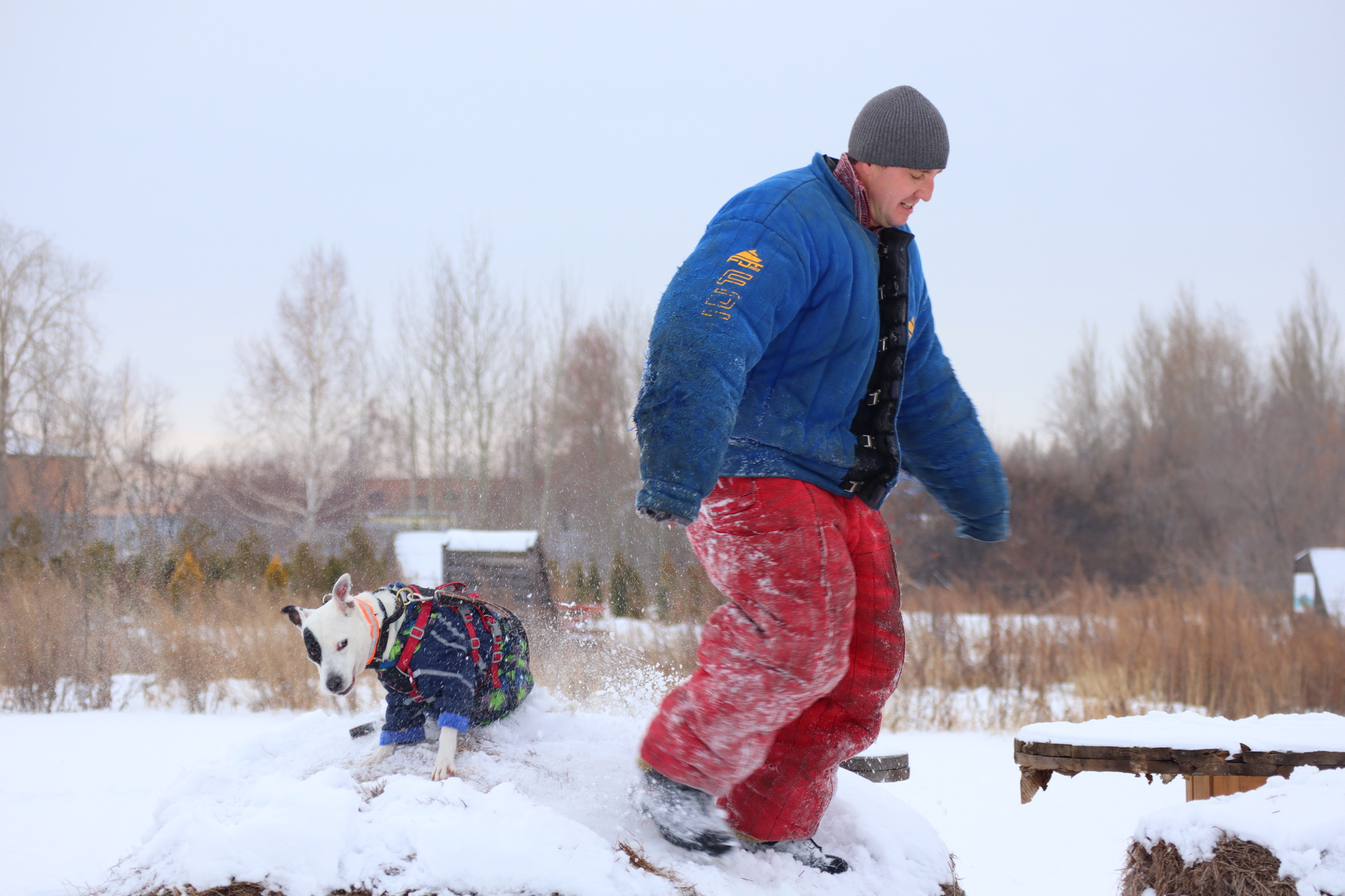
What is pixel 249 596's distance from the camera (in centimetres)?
831

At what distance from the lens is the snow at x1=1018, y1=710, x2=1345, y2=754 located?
2.65m

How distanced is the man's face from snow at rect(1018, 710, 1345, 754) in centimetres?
163

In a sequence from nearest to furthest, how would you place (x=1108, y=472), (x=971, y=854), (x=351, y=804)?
(x=351, y=804) → (x=971, y=854) → (x=1108, y=472)

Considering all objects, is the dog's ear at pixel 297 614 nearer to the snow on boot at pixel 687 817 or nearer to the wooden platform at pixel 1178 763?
the snow on boot at pixel 687 817

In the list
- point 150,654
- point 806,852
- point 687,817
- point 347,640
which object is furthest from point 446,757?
point 150,654

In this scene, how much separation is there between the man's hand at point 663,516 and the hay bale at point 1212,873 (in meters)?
1.62

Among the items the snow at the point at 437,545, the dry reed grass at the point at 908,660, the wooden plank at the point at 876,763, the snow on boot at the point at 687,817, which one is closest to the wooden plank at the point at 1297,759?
the wooden plank at the point at 876,763

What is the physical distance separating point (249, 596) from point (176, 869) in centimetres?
688

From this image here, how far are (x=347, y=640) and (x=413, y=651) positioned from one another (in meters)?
0.19

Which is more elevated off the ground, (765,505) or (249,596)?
(765,505)

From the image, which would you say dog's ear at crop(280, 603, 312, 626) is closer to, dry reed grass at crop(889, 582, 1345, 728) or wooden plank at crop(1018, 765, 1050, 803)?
wooden plank at crop(1018, 765, 1050, 803)

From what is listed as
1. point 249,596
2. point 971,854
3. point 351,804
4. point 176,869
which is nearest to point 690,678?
point 351,804

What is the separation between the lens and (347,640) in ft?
8.25

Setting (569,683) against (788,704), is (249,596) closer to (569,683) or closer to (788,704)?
(569,683)
